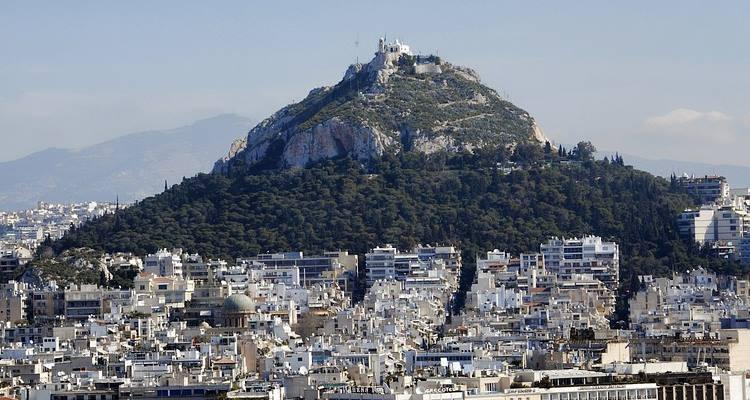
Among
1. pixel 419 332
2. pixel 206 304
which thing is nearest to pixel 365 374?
pixel 419 332

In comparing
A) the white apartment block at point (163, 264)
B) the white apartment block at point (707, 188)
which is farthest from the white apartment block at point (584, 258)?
the white apartment block at point (163, 264)

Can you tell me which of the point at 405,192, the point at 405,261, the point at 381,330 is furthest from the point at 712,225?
the point at 381,330

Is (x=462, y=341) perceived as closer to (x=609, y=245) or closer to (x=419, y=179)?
(x=609, y=245)

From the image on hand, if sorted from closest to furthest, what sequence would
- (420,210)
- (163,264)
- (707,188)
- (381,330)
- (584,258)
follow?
(381,330), (163,264), (584,258), (420,210), (707,188)

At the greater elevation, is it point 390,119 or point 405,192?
point 390,119

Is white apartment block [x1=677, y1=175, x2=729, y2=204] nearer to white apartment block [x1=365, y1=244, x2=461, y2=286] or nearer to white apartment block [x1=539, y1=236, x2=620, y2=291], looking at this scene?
white apartment block [x1=539, y1=236, x2=620, y2=291]

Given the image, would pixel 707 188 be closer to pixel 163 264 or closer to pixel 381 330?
pixel 163 264

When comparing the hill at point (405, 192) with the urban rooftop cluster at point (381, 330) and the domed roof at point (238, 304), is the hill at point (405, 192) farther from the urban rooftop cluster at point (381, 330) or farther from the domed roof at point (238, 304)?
the domed roof at point (238, 304)
